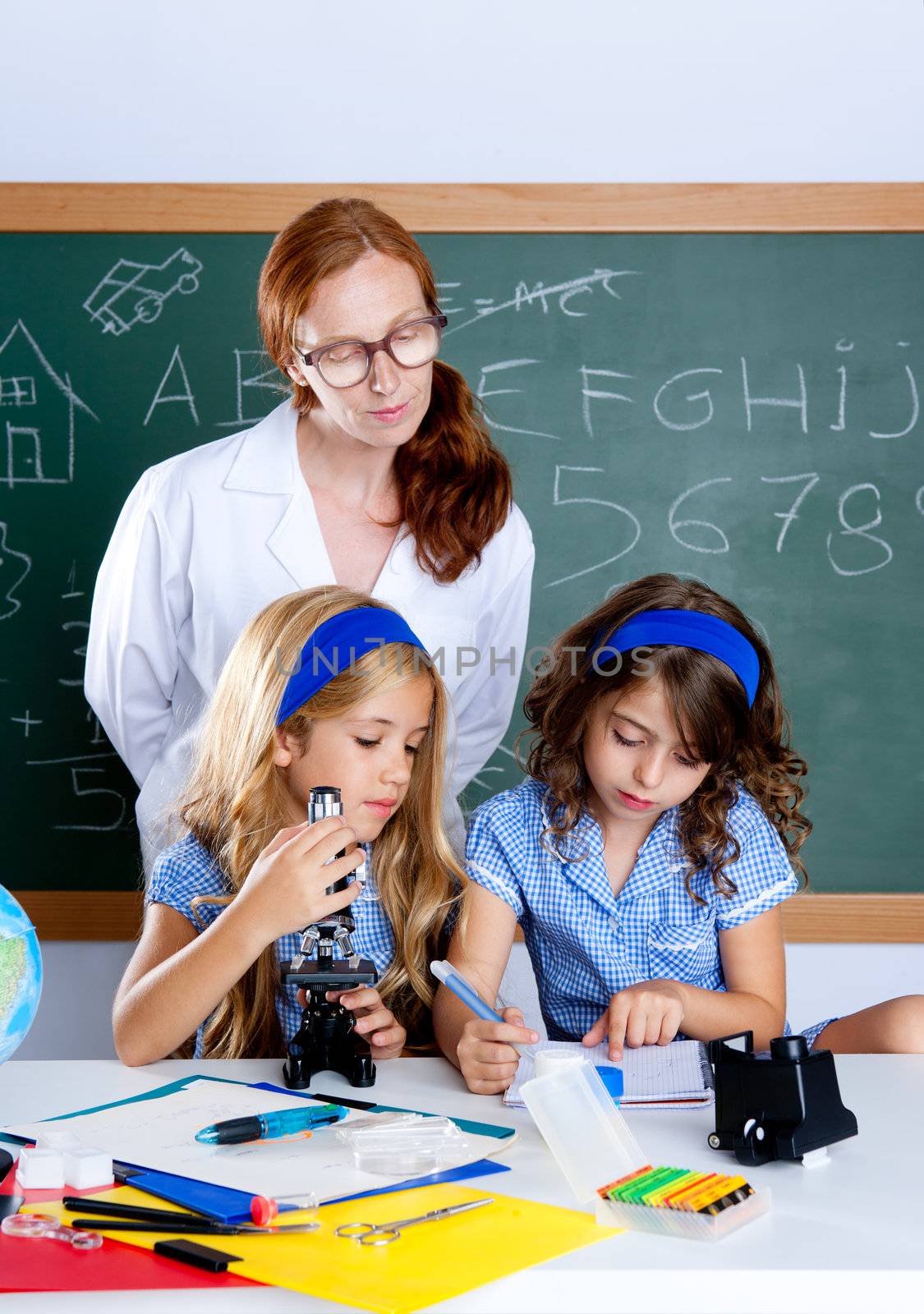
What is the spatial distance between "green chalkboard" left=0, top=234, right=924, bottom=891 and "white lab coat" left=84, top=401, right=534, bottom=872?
21.9 inches

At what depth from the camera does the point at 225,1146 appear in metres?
1.05

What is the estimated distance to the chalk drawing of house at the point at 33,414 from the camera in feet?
9.00

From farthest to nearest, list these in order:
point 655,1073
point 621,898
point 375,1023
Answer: point 621,898 < point 375,1023 < point 655,1073

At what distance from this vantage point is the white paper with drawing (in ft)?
3.21

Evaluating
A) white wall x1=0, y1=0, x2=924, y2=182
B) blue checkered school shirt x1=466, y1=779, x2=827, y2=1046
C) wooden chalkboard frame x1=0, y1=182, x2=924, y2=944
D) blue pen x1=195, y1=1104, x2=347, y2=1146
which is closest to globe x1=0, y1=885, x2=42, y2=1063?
blue pen x1=195, y1=1104, x2=347, y2=1146

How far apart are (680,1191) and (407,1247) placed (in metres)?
0.19

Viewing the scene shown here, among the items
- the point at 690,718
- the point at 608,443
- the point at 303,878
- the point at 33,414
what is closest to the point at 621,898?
the point at 690,718

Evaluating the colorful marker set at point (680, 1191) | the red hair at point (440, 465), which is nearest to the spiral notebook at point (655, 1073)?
the colorful marker set at point (680, 1191)

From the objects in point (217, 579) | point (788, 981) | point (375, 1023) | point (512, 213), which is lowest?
point (788, 981)

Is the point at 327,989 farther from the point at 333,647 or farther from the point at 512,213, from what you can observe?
the point at 512,213

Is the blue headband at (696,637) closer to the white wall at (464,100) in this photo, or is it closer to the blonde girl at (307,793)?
the blonde girl at (307,793)

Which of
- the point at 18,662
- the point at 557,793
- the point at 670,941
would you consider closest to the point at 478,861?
the point at 557,793

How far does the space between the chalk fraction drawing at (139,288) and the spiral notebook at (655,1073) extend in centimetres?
193

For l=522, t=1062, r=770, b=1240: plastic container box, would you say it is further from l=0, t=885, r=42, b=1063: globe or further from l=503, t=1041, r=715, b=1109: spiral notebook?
l=0, t=885, r=42, b=1063: globe
